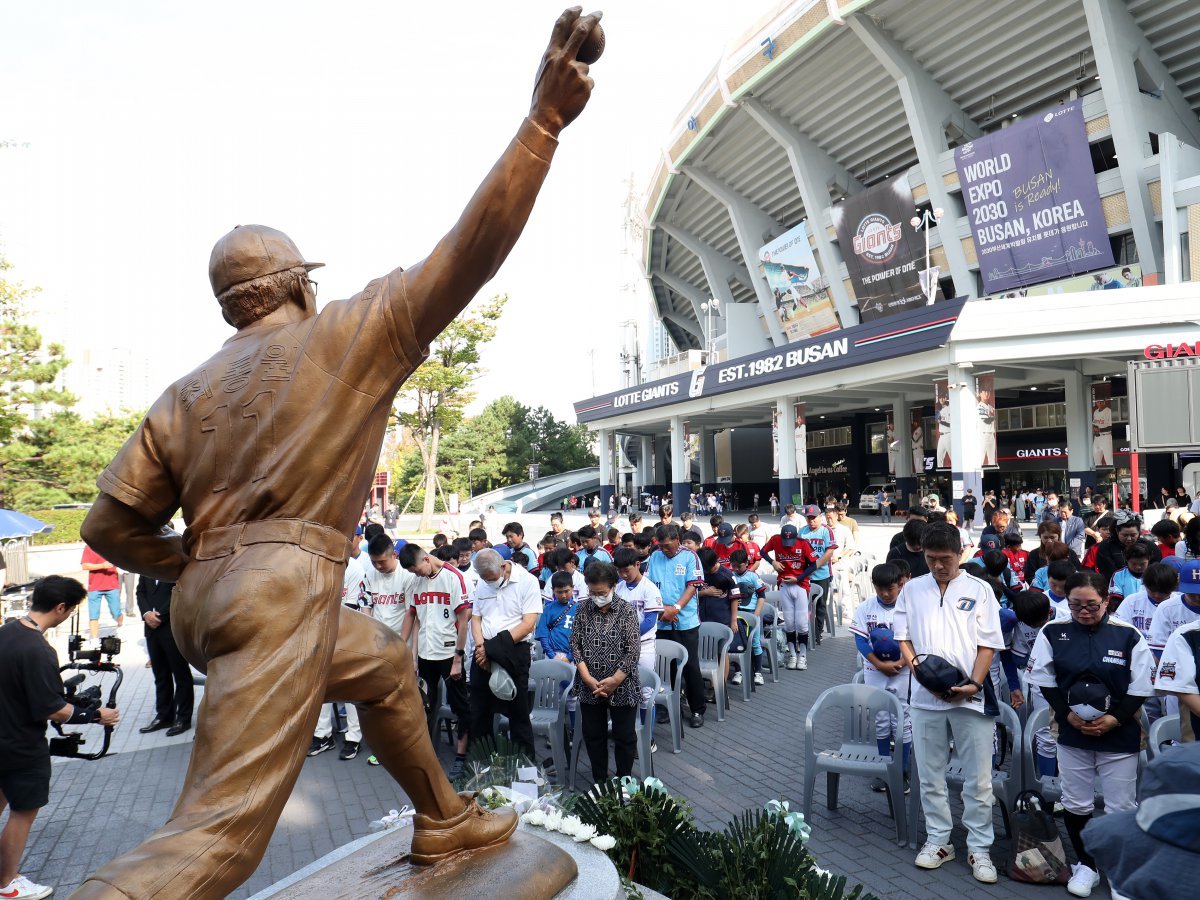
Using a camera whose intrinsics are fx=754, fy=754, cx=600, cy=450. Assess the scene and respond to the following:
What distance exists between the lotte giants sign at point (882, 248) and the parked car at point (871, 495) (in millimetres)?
7840

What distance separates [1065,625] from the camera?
4.10 metres

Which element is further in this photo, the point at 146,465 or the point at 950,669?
the point at 950,669

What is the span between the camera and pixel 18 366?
18.6m

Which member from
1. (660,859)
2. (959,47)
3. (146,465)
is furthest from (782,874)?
(959,47)

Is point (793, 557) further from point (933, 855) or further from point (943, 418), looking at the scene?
point (943, 418)

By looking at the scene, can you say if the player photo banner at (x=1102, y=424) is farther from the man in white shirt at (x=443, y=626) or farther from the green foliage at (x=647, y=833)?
the green foliage at (x=647, y=833)

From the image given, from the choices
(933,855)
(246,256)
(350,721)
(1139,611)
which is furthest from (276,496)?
(1139,611)

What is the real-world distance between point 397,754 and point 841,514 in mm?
10294

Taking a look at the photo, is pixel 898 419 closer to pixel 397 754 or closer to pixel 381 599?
pixel 381 599

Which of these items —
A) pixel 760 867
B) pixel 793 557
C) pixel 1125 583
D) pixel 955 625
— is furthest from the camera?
pixel 793 557

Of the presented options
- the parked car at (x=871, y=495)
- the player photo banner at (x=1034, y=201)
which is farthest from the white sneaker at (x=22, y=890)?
the parked car at (x=871, y=495)

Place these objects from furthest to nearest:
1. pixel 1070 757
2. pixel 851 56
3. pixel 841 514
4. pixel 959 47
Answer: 1. pixel 851 56
2. pixel 959 47
3. pixel 841 514
4. pixel 1070 757

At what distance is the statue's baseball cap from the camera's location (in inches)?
92.1

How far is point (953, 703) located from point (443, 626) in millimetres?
3699
